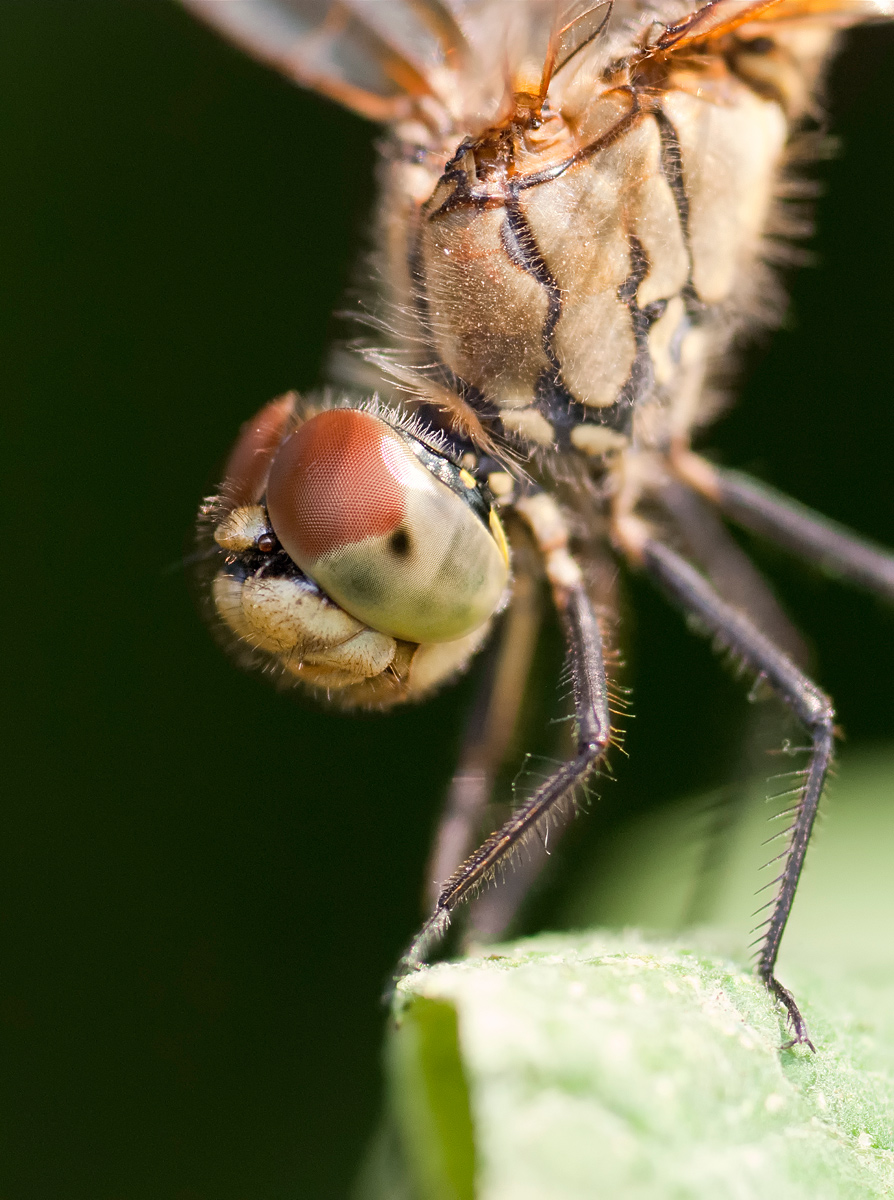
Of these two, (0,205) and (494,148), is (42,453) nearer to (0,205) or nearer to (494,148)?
(0,205)

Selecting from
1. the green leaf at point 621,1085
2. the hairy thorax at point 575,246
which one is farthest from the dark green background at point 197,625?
the green leaf at point 621,1085

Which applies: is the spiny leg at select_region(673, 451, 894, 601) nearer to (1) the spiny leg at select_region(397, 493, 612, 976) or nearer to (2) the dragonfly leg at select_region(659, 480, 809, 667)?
(2) the dragonfly leg at select_region(659, 480, 809, 667)

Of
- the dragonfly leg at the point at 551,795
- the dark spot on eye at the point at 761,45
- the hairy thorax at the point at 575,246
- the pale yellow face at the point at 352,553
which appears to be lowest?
the dragonfly leg at the point at 551,795

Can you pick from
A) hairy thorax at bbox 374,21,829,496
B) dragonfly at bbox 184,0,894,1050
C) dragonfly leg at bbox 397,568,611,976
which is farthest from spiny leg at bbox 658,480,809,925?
dragonfly leg at bbox 397,568,611,976

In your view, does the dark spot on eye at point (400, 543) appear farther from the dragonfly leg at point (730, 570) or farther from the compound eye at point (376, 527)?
the dragonfly leg at point (730, 570)

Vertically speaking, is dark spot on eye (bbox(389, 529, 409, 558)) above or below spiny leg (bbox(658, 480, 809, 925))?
above

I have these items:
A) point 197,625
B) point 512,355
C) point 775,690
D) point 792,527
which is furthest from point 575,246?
point 197,625
